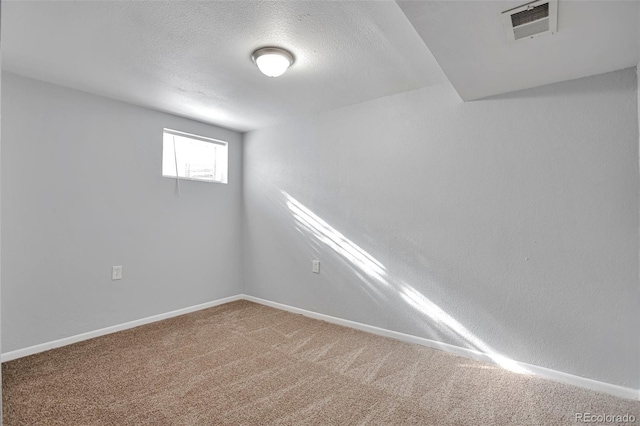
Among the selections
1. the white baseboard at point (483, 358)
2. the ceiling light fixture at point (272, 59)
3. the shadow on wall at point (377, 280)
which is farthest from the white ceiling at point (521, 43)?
the white baseboard at point (483, 358)

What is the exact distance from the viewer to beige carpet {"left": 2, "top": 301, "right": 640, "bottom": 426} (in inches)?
75.0

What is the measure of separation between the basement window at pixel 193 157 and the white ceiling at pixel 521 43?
9.12ft

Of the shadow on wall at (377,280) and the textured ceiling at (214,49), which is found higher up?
the textured ceiling at (214,49)

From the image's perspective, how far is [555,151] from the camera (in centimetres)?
233

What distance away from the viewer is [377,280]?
123 inches

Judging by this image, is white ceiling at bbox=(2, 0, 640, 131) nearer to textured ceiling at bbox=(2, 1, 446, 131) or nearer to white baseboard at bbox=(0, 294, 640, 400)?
textured ceiling at bbox=(2, 1, 446, 131)

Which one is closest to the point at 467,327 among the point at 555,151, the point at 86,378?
the point at 555,151

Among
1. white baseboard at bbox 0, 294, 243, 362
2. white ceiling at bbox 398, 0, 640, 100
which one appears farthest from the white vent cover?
white baseboard at bbox 0, 294, 243, 362

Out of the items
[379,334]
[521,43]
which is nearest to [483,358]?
[379,334]

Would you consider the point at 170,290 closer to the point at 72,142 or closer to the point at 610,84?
the point at 72,142

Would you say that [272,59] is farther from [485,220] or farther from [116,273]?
[116,273]

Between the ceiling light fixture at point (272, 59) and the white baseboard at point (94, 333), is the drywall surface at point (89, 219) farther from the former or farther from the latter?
the ceiling light fixture at point (272, 59)

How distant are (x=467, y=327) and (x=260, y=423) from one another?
1679 millimetres

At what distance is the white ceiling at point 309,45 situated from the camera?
69.2 inches
